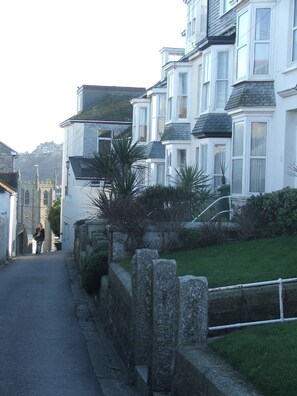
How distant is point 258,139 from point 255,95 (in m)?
1.13

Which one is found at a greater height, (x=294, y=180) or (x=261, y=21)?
(x=261, y=21)

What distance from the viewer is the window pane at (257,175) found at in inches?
723

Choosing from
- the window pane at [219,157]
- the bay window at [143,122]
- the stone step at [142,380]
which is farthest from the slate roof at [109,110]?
the stone step at [142,380]

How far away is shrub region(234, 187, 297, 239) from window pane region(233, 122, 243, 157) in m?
3.94

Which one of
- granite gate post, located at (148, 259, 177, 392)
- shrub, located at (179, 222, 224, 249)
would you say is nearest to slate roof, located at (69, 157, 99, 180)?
shrub, located at (179, 222, 224, 249)

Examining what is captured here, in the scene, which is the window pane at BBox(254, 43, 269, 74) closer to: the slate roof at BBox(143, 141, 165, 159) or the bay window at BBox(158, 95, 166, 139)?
the slate roof at BBox(143, 141, 165, 159)

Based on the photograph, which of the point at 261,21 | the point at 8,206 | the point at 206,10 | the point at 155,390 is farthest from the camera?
the point at 8,206

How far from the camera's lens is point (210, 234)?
1473 cm

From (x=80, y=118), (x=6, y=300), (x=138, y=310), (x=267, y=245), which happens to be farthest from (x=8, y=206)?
(x=138, y=310)

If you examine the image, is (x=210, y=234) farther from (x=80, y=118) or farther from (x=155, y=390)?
(x=80, y=118)

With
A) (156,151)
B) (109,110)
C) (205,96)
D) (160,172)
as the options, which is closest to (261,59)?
(205,96)

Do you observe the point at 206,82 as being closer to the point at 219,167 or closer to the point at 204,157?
the point at 204,157

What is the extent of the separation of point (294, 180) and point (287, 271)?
768cm

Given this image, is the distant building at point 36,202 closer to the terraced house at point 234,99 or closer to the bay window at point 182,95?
the terraced house at point 234,99
